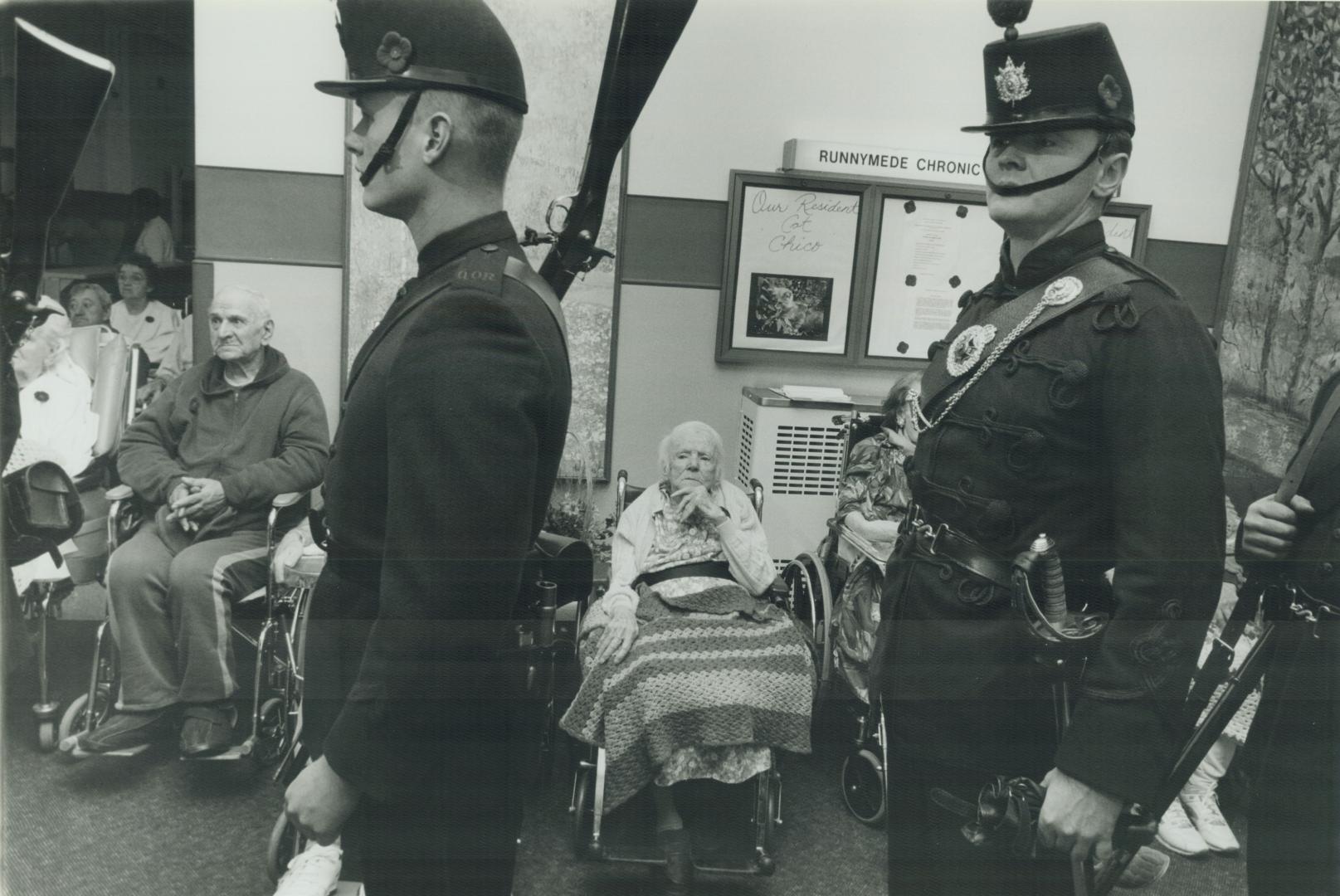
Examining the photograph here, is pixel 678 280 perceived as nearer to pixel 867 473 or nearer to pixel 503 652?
pixel 867 473

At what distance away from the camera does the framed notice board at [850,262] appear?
3.36 meters

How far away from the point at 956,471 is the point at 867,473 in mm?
1511

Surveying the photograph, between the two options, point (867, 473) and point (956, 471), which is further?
point (867, 473)

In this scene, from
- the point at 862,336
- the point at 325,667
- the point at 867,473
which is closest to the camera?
the point at 325,667

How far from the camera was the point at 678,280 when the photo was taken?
133 inches

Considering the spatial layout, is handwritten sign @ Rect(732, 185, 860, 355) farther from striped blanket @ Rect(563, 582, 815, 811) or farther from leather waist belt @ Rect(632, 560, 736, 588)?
striped blanket @ Rect(563, 582, 815, 811)

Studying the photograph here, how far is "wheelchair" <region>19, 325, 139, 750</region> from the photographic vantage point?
269 centimetres

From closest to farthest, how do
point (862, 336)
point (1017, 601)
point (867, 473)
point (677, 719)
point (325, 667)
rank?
point (325, 667)
point (1017, 601)
point (677, 719)
point (867, 473)
point (862, 336)

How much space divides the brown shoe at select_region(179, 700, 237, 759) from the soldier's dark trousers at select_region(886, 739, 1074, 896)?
1810 millimetres

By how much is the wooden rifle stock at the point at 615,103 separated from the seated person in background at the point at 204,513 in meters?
1.41

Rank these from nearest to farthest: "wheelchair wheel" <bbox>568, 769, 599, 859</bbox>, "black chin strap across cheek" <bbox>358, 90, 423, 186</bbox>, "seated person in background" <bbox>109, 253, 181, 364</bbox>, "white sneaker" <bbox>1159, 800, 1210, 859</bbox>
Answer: "black chin strap across cheek" <bbox>358, 90, 423, 186</bbox> → "wheelchair wheel" <bbox>568, 769, 599, 859</bbox> → "white sneaker" <bbox>1159, 800, 1210, 859</bbox> → "seated person in background" <bbox>109, 253, 181, 364</bbox>

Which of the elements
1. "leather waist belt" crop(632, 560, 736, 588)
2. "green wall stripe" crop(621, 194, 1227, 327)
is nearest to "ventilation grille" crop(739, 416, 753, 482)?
"green wall stripe" crop(621, 194, 1227, 327)

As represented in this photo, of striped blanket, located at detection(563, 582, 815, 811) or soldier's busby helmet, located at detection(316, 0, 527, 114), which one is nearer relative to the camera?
soldier's busby helmet, located at detection(316, 0, 527, 114)

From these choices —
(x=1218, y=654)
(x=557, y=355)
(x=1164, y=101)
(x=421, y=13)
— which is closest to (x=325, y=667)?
(x=557, y=355)
